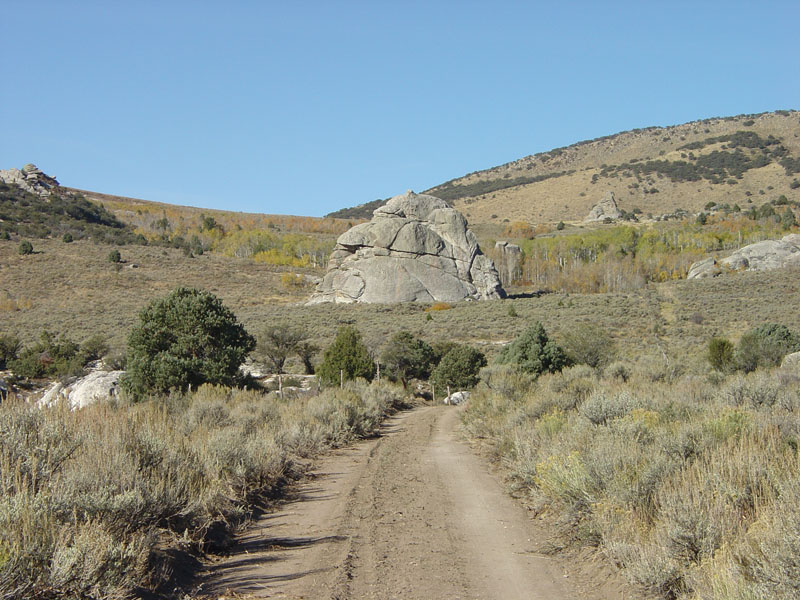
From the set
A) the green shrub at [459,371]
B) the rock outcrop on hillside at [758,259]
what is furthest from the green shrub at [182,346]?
the rock outcrop on hillside at [758,259]

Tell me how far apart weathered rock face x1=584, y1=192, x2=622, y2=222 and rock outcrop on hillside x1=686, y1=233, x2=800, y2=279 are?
42.3m

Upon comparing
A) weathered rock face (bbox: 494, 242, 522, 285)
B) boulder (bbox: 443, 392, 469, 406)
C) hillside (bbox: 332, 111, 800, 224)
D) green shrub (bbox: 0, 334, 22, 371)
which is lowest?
boulder (bbox: 443, 392, 469, 406)

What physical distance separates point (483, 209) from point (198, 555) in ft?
481

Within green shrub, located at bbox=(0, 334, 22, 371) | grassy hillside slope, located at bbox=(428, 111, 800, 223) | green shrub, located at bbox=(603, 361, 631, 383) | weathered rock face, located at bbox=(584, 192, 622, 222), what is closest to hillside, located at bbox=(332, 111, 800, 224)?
grassy hillside slope, located at bbox=(428, 111, 800, 223)

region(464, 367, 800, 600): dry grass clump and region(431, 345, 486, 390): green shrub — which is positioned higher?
region(464, 367, 800, 600): dry grass clump

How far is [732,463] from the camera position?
17.0ft

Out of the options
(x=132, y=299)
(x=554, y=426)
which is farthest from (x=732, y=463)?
(x=132, y=299)

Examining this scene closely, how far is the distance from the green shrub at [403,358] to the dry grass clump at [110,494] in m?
28.3

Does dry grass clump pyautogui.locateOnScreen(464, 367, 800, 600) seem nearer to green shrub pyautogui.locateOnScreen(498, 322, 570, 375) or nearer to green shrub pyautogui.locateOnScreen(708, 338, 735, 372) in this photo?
green shrub pyautogui.locateOnScreen(708, 338, 735, 372)

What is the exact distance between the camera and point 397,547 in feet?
20.0

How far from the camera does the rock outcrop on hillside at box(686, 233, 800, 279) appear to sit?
254ft

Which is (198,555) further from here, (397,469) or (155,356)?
(155,356)

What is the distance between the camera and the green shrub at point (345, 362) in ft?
102

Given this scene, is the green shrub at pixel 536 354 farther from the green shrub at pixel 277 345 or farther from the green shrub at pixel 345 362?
the green shrub at pixel 277 345
